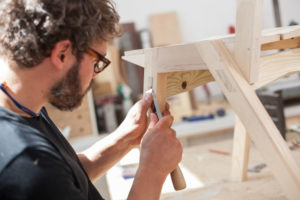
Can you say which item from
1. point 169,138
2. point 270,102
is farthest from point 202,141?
point 169,138

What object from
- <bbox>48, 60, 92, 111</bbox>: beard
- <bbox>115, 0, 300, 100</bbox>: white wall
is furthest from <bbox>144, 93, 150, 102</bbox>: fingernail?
<bbox>115, 0, 300, 100</bbox>: white wall

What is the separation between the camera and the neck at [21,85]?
0.73 m

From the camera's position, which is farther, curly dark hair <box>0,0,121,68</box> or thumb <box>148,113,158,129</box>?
thumb <box>148,113,158,129</box>

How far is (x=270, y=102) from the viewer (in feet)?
5.09

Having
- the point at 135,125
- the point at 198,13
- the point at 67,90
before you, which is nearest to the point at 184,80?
the point at 135,125

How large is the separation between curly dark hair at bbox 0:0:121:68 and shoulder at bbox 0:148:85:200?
24 cm

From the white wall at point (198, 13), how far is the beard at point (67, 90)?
10.9 ft

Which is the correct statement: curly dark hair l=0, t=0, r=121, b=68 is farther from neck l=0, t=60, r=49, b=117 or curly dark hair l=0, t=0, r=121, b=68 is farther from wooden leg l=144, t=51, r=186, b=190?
wooden leg l=144, t=51, r=186, b=190

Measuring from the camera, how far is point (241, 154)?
4.08ft

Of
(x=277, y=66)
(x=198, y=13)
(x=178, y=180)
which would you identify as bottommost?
(x=178, y=180)

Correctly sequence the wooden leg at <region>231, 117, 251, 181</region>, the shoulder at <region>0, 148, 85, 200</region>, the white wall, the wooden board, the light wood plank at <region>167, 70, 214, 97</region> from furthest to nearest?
1. the white wall
2. the wooden board
3. the wooden leg at <region>231, 117, 251, 181</region>
4. the light wood plank at <region>167, 70, 214, 97</region>
5. the shoulder at <region>0, 148, 85, 200</region>

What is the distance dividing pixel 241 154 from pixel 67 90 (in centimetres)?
78

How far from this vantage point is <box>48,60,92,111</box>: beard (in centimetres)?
78

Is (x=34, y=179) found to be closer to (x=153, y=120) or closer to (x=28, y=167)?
(x=28, y=167)
